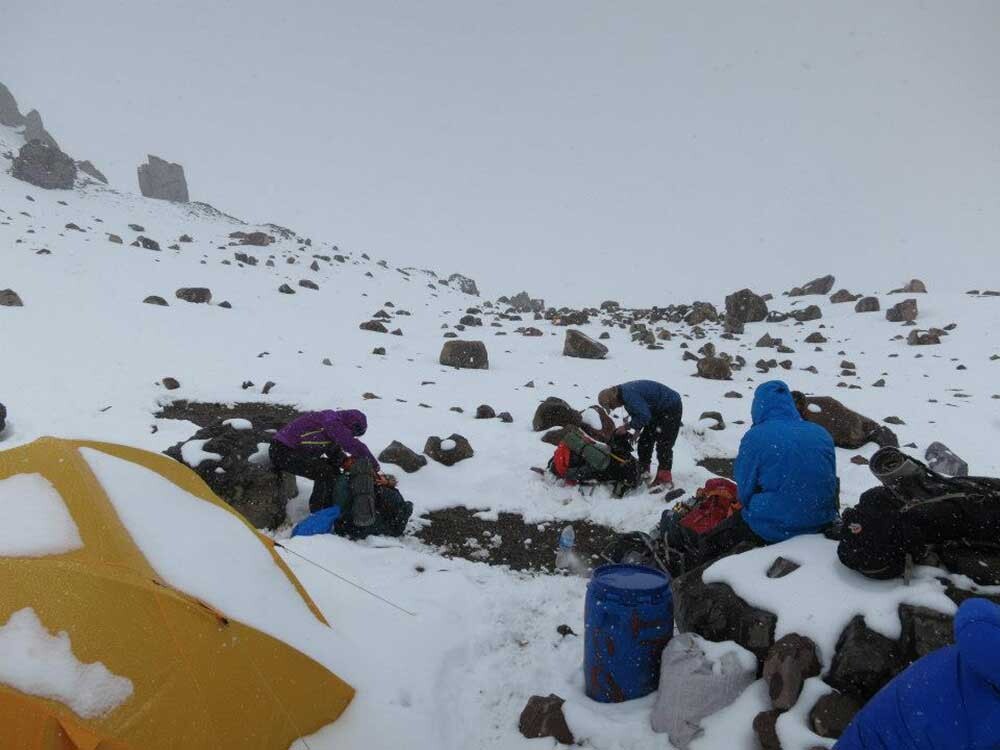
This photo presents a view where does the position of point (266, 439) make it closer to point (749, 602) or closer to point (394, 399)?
point (394, 399)

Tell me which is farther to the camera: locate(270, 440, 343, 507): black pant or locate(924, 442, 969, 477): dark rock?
locate(924, 442, 969, 477): dark rock

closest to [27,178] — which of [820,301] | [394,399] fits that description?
[394,399]

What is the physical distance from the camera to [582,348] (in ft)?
62.4

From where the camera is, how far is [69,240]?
74.9ft

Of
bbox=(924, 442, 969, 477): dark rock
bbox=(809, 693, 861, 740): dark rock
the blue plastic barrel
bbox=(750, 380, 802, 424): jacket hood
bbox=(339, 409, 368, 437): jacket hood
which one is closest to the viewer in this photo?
bbox=(809, 693, 861, 740): dark rock

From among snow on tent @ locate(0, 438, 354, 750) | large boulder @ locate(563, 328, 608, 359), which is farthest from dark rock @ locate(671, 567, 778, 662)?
large boulder @ locate(563, 328, 608, 359)

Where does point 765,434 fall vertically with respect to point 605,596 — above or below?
above

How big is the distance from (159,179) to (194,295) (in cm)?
3742

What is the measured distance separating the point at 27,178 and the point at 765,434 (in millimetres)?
42713

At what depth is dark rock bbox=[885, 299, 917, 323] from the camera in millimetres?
23062

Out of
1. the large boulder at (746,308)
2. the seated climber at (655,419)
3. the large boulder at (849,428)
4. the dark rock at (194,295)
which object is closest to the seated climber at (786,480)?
the seated climber at (655,419)

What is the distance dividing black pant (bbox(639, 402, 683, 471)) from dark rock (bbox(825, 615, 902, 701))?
15.7ft

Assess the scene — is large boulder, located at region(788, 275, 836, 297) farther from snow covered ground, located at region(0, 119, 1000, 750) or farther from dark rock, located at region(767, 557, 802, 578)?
dark rock, located at region(767, 557, 802, 578)

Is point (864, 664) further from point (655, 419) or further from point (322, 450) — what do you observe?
point (322, 450)
